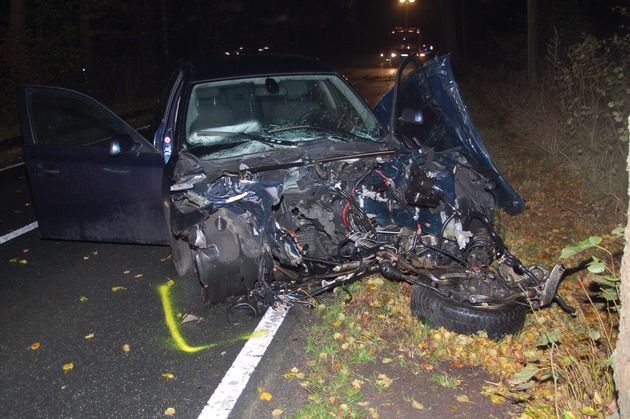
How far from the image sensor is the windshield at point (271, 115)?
508cm

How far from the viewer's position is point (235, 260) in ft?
14.2

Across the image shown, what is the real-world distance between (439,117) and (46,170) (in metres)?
3.89

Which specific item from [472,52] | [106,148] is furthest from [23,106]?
[472,52]

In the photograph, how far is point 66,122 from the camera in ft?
19.2

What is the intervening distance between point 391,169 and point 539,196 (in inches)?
141

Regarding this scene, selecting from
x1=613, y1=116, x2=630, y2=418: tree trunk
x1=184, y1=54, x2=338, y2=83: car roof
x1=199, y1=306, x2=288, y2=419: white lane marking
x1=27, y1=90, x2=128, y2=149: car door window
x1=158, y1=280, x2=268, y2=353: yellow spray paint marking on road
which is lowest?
x1=199, y1=306, x2=288, y2=419: white lane marking

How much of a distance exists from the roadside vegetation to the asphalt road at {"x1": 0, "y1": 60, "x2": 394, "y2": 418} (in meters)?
0.49

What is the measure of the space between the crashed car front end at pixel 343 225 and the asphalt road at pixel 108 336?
417mm

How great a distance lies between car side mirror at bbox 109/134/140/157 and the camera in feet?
16.9

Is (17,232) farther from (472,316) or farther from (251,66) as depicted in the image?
(472,316)

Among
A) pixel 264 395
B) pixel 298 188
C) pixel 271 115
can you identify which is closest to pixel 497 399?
pixel 264 395

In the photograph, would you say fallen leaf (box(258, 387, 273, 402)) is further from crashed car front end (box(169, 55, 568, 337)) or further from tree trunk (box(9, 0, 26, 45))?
tree trunk (box(9, 0, 26, 45))

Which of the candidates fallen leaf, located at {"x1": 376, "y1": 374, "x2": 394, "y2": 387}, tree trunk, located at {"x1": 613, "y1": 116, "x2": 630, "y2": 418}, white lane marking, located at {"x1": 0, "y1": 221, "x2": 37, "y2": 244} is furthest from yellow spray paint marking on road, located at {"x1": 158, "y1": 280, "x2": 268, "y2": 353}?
white lane marking, located at {"x1": 0, "y1": 221, "x2": 37, "y2": 244}

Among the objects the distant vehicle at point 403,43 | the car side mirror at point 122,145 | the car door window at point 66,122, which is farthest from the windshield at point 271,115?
the distant vehicle at point 403,43
